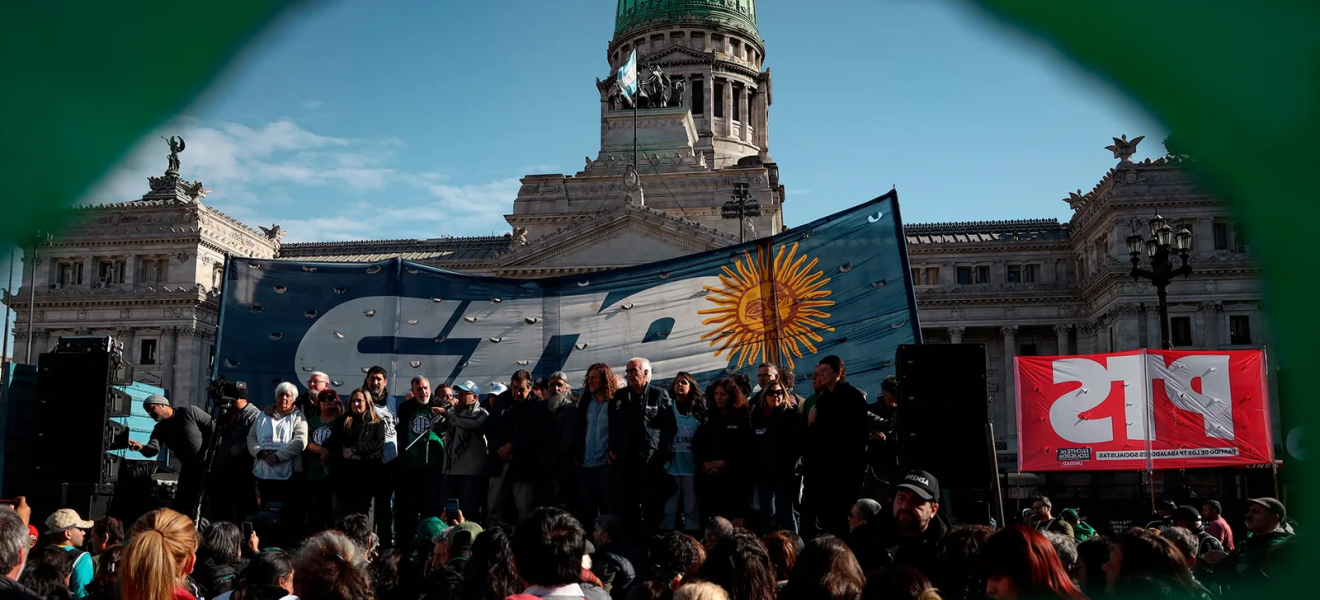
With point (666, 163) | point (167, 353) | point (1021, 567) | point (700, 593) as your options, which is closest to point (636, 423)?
point (700, 593)

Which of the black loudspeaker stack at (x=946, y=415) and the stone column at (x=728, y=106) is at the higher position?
the stone column at (x=728, y=106)

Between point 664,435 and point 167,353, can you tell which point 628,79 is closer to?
point 167,353

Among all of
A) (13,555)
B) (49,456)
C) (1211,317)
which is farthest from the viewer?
(1211,317)

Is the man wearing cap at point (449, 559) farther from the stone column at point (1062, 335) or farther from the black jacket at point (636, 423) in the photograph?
the stone column at point (1062, 335)

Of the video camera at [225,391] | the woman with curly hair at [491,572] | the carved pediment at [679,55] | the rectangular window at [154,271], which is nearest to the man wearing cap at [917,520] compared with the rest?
the woman with curly hair at [491,572]

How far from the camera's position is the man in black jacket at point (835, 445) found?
11.2 meters

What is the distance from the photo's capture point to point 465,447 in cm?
1359

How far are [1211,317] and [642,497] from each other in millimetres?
51261

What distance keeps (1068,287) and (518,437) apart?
2280 inches

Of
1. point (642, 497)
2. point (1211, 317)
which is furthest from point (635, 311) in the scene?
point (1211, 317)

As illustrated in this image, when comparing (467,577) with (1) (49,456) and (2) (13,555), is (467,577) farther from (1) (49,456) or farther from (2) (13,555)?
(1) (49,456)

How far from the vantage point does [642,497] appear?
12.9 m

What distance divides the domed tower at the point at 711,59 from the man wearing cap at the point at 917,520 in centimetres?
7670

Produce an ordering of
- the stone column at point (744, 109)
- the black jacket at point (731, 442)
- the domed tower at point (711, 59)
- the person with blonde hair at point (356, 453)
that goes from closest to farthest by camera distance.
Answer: the black jacket at point (731, 442), the person with blonde hair at point (356, 453), the domed tower at point (711, 59), the stone column at point (744, 109)
